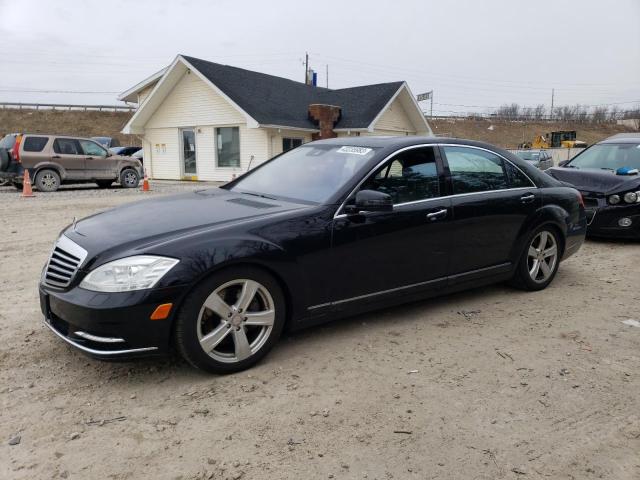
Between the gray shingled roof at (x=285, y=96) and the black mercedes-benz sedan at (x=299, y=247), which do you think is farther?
the gray shingled roof at (x=285, y=96)

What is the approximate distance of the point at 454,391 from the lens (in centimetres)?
327

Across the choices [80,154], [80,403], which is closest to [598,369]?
[80,403]

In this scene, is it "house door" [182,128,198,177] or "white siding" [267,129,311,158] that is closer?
"white siding" [267,129,311,158]

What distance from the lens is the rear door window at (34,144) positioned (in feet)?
48.9

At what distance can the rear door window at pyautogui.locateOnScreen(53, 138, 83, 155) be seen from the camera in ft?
50.9

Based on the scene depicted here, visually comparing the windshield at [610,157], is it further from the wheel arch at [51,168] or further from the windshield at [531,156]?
the windshield at [531,156]

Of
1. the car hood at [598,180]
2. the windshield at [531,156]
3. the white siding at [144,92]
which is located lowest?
the car hood at [598,180]

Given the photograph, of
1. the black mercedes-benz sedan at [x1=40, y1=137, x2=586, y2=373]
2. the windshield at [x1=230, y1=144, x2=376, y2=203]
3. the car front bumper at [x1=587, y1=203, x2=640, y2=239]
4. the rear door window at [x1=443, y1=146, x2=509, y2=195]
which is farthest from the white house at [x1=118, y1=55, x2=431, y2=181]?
the black mercedes-benz sedan at [x1=40, y1=137, x2=586, y2=373]

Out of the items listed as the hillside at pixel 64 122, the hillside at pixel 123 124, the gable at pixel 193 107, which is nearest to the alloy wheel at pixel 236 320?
the gable at pixel 193 107

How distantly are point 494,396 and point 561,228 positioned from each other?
2.83m

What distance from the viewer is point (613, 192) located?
771 centimetres

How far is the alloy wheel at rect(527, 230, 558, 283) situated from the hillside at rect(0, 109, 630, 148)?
52951 millimetres

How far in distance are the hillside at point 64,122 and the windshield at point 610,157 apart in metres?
57.2

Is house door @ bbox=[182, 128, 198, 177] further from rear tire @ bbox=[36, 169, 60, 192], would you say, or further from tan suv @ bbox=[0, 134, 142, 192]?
rear tire @ bbox=[36, 169, 60, 192]
